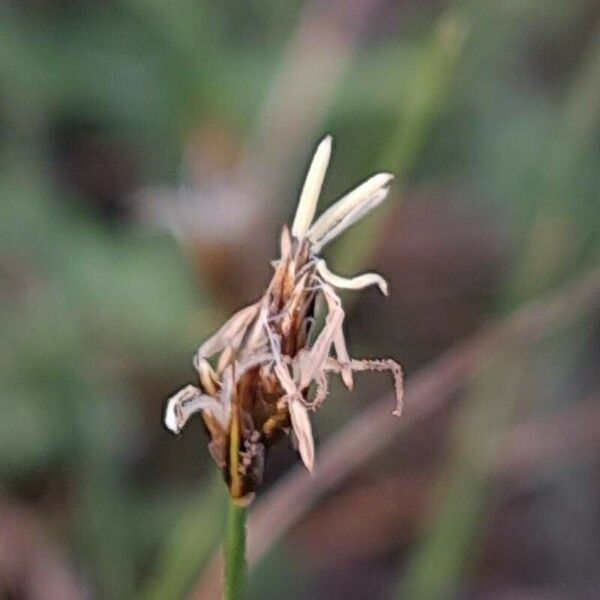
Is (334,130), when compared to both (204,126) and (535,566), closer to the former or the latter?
(204,126)

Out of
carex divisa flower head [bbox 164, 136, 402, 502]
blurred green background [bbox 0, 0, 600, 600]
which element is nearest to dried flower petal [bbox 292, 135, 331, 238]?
carex divisa flower head [bbox 164, 136, 402, 502]

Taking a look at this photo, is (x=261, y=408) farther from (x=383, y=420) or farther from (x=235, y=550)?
(x=383, y=420)

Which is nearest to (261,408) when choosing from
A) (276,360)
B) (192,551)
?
(276,360)

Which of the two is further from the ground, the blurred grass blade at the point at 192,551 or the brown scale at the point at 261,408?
the brown scale at the point at 261,408

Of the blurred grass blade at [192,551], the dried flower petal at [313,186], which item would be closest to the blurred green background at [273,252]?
the blurred grass blade at [192,551]

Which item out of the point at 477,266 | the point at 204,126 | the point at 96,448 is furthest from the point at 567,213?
the point at 96,448

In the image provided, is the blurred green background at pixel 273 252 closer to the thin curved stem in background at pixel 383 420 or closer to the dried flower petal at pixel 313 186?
the thin curved stem in background at pixel 383 420
